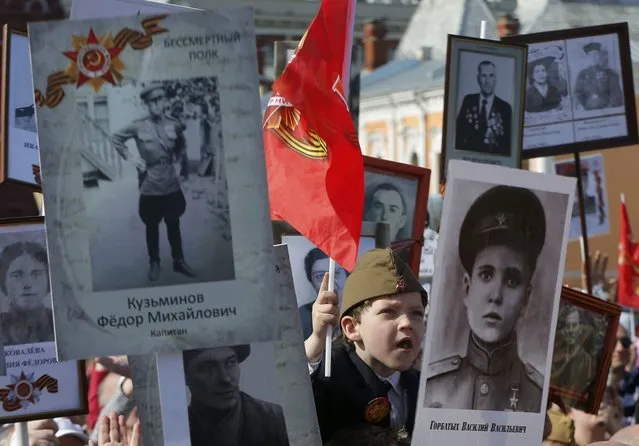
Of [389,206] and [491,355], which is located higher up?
[389,206]

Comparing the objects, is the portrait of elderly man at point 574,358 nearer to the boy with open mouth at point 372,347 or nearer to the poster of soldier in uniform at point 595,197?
the boy with open mouth at point 372,347

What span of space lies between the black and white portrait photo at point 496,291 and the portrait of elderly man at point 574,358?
5.60 feet

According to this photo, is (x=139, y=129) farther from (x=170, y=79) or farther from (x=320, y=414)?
(x=320, y=414)

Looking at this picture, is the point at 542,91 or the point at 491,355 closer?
the point at 491,355

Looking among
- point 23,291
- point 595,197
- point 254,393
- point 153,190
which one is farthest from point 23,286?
point 595,197

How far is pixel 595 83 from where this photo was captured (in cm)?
741

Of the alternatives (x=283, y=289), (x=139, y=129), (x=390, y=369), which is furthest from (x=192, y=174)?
(x=390, y=369)

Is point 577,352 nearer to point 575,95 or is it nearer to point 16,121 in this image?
point 575,95

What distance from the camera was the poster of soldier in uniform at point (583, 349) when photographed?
6.45m

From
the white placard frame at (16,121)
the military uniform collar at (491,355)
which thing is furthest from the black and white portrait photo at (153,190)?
the white placard frame at (16,121)

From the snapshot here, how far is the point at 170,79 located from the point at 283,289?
0.71 metres

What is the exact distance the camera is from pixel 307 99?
17.4ft

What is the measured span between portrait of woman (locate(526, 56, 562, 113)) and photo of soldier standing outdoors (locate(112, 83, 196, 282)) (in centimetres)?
341

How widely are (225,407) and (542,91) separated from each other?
3341mm
